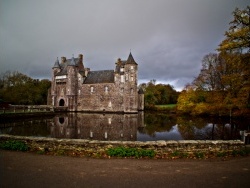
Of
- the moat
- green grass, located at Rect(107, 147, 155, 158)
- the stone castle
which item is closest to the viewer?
green grass, located at Rect(107, 147, 155, 158)

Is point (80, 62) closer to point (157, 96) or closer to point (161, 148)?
point (157, 96)

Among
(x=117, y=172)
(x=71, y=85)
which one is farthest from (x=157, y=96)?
(x=117, y=172)

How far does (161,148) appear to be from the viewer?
24.9 feet

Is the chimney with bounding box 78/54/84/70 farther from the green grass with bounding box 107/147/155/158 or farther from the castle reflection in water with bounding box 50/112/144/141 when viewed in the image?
the green grass with bounding box 107/147/155/158

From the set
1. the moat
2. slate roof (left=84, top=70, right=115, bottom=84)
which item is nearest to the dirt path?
the moat

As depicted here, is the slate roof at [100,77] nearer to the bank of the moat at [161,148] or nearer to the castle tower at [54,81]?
the castle tower at [54,81]

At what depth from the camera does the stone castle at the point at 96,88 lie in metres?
43.2

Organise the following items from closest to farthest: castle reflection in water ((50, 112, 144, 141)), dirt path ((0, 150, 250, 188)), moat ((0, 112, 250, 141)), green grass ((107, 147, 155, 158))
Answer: dirt path ((0, 150, 250, 188)) → green grass ((107, 147, 155, 158)) → castle reflection in water ((50, 112, 144, 141)) → moat ((0, 112, 250, 141))

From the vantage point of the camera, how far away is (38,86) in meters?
58.7

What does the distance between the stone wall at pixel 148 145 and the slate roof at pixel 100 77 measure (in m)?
37.6

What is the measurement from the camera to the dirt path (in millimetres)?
4785

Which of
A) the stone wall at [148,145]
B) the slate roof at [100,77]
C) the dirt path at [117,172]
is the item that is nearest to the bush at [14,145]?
the stone wall at [148,145]

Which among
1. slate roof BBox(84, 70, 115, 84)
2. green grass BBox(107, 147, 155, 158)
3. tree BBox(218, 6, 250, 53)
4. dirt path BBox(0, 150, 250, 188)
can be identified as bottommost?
dirt path BBox(0, 150, 250, 188)

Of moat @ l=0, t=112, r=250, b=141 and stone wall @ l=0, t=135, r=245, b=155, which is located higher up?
stone wall @ l=0, t=135, r=245, b=155
